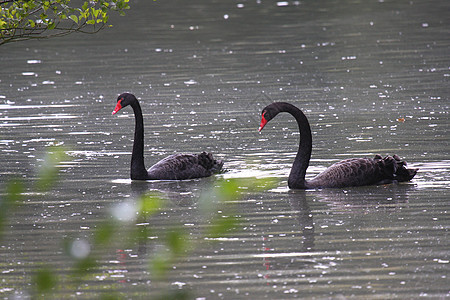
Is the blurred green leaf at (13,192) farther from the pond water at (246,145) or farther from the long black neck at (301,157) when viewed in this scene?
the long black neck at (301,157)

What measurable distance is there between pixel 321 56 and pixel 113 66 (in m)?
4.11

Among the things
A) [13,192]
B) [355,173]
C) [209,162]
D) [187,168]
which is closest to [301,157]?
[355,173]

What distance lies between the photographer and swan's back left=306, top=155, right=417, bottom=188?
796 centimetres

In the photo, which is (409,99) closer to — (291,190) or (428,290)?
(291,190)

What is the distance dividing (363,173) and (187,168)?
1670mm

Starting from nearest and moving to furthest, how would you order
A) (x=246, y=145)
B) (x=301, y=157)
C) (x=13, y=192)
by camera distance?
(x=13, y=192)
(x=301, y=157)
(x=246, y=145)

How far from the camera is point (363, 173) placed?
26.1ft

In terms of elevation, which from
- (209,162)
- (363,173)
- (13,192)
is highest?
(13,192)

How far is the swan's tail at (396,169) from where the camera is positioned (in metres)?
7.98

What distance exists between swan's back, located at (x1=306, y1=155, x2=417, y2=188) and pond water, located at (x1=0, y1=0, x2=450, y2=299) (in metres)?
0.10

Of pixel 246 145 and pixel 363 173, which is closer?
pixel 363 173

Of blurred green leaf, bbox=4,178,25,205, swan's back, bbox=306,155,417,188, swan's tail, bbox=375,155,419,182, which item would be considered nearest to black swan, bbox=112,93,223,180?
swan's back, bbox=306,155,417,188

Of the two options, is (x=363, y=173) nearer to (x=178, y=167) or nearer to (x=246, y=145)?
(x=178, y=167)

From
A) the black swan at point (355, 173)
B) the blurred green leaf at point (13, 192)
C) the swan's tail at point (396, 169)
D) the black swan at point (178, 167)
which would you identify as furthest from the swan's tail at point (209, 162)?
the blurred green leaf at point (13, 192)
